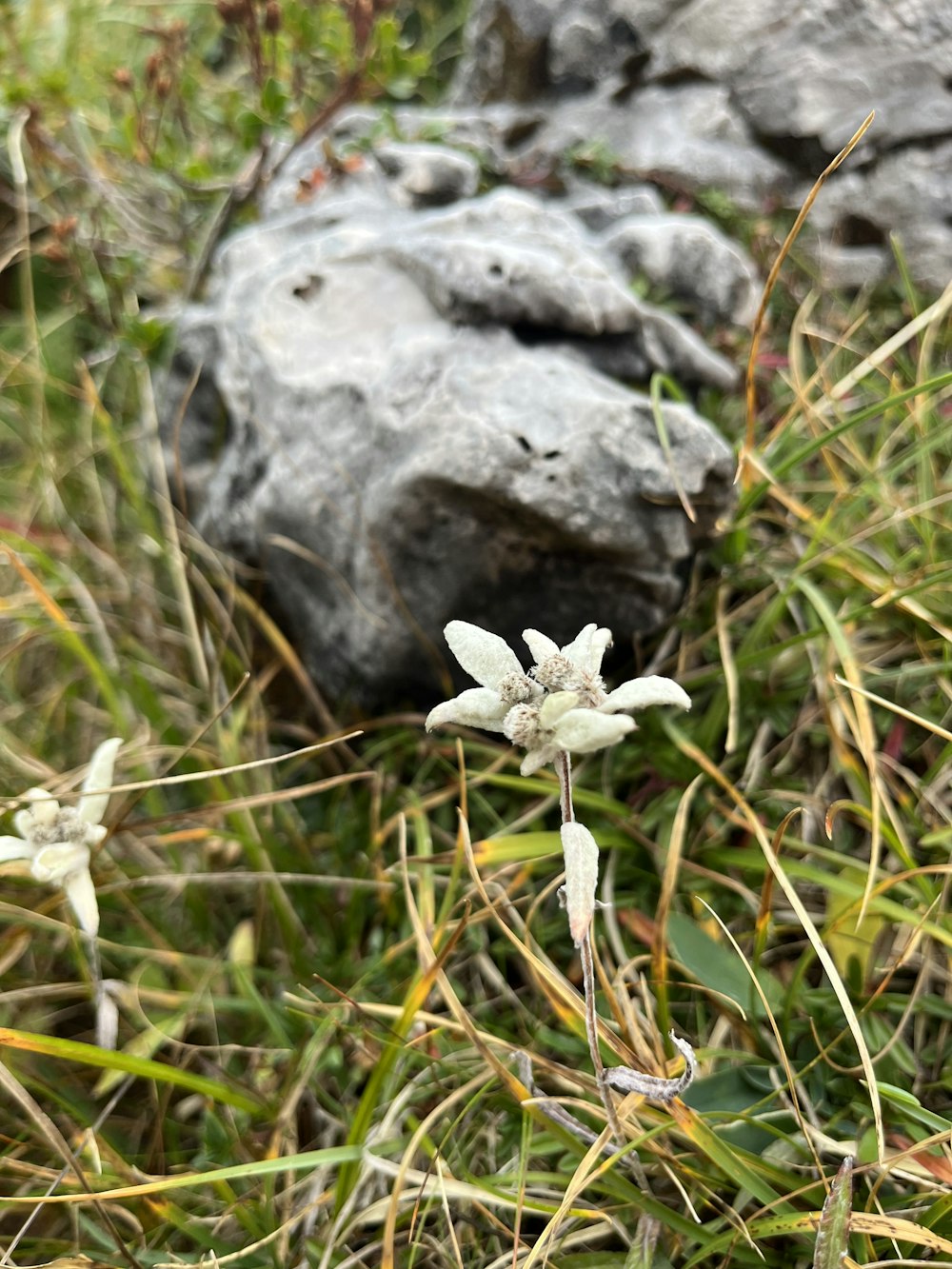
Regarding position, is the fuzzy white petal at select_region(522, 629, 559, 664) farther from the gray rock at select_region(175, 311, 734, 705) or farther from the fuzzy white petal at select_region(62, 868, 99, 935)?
the fuzzy white petal at select_region(62, 868, 99, 935)

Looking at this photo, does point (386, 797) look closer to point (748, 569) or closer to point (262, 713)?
point (262, 713)

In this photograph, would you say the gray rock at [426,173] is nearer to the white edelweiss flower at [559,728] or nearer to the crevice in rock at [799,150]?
the crevice in rock at [799,150]

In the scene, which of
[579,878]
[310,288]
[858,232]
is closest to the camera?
[579,878]

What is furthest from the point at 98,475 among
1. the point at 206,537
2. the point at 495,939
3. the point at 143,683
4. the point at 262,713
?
the point at 495,939

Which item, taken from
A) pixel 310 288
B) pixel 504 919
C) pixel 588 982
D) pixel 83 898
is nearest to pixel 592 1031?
pixel 588 982

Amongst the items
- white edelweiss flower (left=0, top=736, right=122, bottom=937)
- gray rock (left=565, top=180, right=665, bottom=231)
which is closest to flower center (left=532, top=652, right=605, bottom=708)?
white edelweiss flower (left=0, top=736, right=122, bottom=937)

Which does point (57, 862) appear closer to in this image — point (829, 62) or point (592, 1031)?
point (592, 1031)

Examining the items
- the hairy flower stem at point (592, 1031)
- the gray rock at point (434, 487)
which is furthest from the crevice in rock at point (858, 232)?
the hairy flower stem at point (592, 1031)
